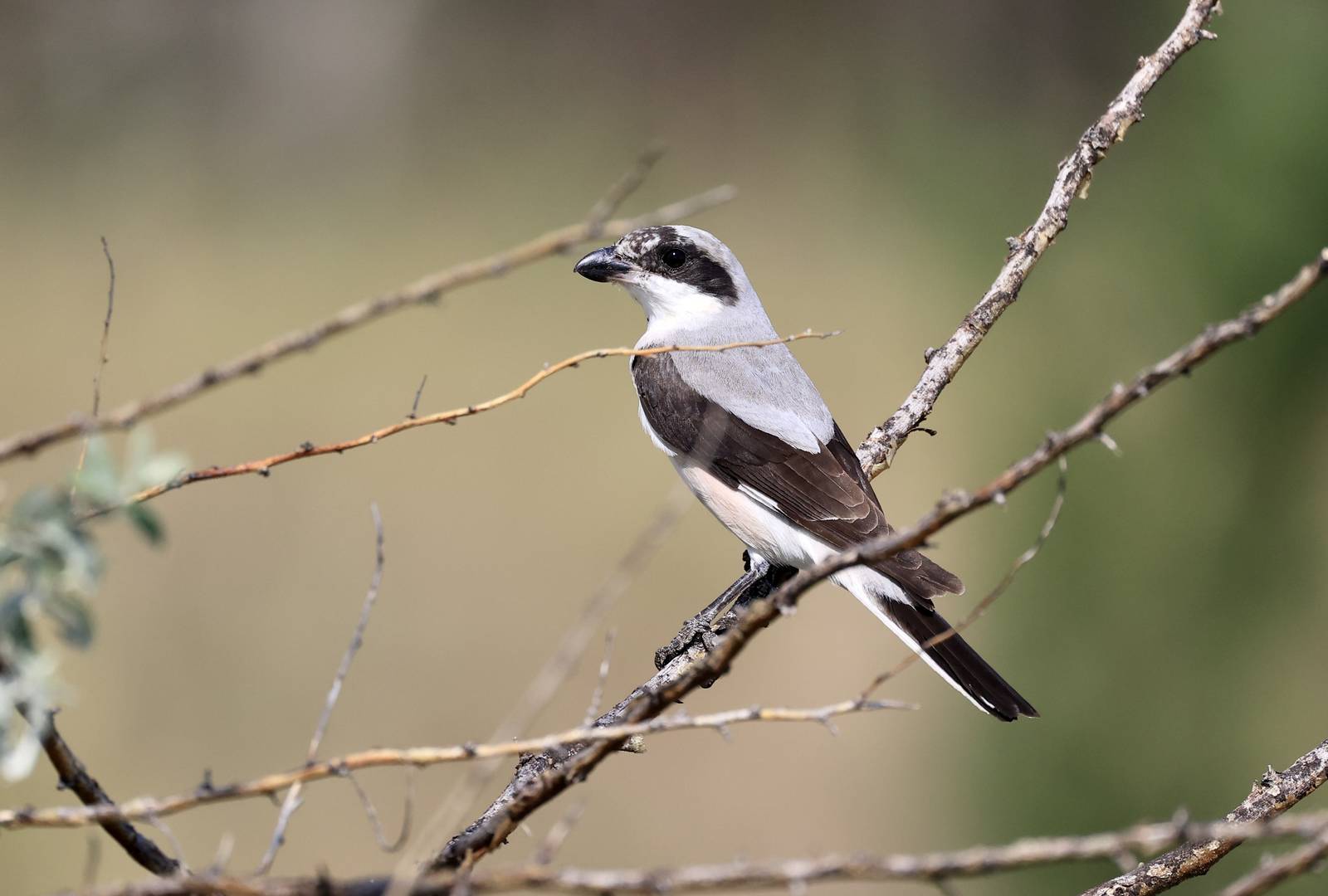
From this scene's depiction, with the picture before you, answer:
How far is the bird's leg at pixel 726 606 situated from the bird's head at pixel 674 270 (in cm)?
50

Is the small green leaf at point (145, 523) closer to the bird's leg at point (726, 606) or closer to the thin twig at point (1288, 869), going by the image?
the thin twig at point (1288, 869)

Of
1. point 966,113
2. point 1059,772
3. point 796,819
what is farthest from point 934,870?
point 966,113

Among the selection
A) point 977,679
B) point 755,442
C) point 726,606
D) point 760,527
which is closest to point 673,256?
point 755,442

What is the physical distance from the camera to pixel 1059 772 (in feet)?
10.4

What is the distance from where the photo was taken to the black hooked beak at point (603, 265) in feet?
7.88

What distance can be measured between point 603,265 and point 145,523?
1.81 m

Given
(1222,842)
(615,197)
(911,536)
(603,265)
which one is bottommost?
(1222,842)

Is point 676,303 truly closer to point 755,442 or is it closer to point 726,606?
point 755,442

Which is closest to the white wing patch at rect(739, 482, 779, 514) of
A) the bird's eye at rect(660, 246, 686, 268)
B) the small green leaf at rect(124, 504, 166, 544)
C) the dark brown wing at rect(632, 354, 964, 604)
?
the dark brown wing at rect(632, 354, 964, 604)

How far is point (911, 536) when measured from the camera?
29.2 inches

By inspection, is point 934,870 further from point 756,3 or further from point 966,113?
point 756,3

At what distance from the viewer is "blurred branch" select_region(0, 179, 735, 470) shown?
0.63 meters

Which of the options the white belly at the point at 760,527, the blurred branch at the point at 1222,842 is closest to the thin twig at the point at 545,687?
the blurred branch at the point at 1222,842

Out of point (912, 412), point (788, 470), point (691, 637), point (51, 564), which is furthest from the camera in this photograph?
point (788, 470)
